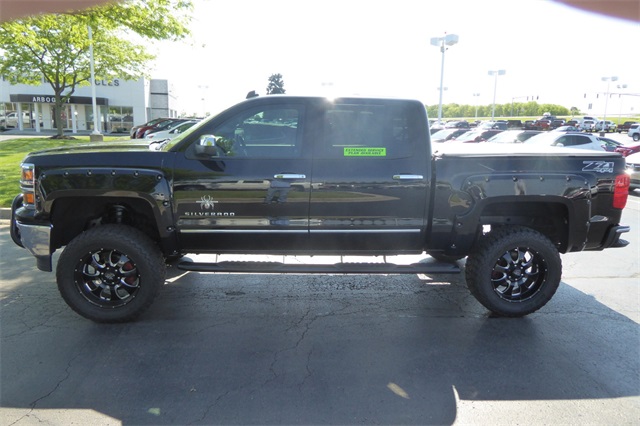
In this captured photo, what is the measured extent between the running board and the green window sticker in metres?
1.02

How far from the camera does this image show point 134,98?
135 feet

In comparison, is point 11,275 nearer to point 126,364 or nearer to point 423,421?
point 126,364

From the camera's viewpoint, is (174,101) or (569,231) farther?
(174,101)

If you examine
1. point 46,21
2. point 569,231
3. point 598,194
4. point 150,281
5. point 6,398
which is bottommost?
point 6,398

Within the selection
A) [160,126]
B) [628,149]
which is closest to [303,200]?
[628,149]

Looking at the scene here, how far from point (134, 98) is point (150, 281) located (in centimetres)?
4133

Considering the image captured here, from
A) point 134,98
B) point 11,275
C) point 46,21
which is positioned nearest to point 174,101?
point 134,98

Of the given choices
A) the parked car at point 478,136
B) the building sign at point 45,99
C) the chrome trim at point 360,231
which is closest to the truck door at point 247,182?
the chrome trim at point 360,231

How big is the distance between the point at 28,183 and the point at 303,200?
7.99ft

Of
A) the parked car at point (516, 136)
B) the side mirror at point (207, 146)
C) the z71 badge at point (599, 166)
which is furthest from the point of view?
the parked car at point (516, 136)

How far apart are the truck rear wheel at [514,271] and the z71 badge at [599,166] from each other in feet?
2.47

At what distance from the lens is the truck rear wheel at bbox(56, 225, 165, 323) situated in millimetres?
4035

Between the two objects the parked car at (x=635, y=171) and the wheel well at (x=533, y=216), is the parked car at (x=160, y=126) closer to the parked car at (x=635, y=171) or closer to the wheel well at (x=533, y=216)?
the parked car at (x=635, y=171)

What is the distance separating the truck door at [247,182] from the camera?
4.09 meters
